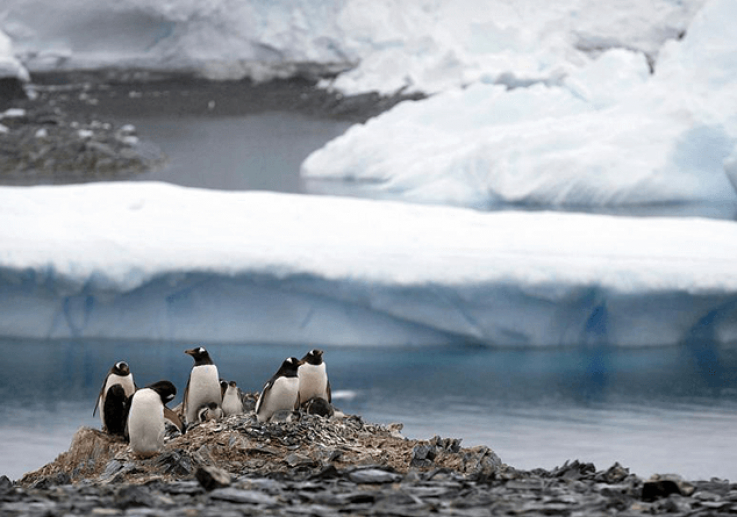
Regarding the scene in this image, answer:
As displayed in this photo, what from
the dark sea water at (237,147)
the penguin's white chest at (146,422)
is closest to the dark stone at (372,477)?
the penguin's white chest at (146,422)

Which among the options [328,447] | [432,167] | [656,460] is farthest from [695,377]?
[432,167]

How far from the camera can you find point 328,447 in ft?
14.5

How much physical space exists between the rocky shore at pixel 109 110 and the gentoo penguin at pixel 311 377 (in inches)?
479

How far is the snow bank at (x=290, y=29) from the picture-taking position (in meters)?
22.3

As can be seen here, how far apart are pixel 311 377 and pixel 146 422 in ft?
3.36

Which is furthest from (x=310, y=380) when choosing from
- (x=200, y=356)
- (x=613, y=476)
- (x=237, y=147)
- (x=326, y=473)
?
(x=237, y=147)

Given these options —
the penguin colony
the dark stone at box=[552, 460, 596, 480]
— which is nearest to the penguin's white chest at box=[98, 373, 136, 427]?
the penguin colony

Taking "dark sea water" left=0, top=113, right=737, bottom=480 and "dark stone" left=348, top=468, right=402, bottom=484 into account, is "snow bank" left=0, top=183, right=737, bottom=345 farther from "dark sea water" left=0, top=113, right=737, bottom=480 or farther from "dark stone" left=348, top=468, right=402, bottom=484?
"dark stone" left=348, top=468, right=402, bottom=484

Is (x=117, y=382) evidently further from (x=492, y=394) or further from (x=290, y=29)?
(x=290, y=29)

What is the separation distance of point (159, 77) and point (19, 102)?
3.13 m

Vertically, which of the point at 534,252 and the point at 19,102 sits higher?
the point at 19,102

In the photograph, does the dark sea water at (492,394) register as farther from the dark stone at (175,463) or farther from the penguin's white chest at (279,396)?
the dark stone at (175,463)

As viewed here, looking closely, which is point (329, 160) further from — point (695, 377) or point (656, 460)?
point (656, 460)

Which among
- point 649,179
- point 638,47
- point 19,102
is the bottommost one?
point 649,179
